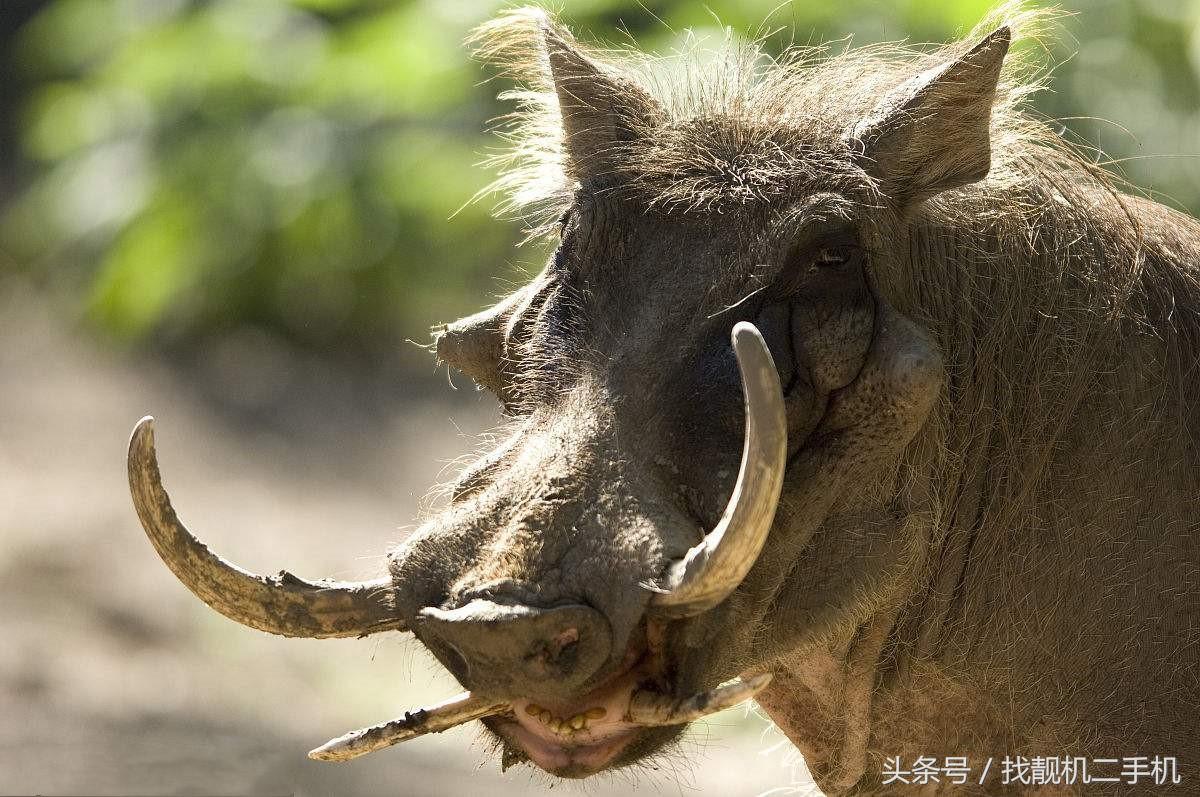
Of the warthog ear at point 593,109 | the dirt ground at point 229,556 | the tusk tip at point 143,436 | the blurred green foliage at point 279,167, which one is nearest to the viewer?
the tusk tip at point 143,436

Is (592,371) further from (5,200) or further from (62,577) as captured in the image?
(5,200)

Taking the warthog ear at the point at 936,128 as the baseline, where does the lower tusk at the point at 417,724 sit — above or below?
below

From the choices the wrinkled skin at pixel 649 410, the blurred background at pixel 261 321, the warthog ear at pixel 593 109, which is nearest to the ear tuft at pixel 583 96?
the warthog ear at pixel 593 109

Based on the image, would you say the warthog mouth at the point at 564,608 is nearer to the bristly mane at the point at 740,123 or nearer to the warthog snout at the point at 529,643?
the warthog snout at the point at 529,643

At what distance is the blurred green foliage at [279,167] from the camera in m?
9.32

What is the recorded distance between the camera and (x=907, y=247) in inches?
114

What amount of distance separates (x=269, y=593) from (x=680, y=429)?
70 centimetres

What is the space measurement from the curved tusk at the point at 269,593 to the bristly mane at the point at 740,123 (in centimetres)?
83

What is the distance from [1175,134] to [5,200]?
375 inches

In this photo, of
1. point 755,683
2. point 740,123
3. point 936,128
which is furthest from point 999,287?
point 755,683

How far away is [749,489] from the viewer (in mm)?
2248

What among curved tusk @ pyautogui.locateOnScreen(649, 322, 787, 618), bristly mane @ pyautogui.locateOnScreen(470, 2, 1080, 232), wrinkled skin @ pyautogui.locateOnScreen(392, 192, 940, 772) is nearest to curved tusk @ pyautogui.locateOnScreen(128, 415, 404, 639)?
wrinkled skin @ pyautogui.locateOnScreen(392, 192, 940, 772)

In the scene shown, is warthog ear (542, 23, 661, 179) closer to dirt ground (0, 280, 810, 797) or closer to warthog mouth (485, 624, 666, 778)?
warthog mouth (485, 624, 666, 778)

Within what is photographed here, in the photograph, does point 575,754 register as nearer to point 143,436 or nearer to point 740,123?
point 143,436
